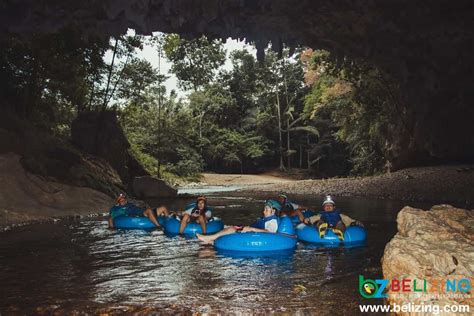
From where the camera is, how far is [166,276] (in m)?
5.48

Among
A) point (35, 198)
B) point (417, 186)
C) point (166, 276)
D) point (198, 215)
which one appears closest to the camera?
point (166, 276)

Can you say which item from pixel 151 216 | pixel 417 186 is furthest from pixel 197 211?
pixel 417 186

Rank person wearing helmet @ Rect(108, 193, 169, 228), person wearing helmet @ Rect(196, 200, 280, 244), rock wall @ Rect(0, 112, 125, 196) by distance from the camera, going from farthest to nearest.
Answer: rock wall @ Rect(0, 112, 125, 196) < person wearing helmet @ Rect(108, 193, 169, 228) < person wearing helmet @ Rect(196, 200, 280, 244)

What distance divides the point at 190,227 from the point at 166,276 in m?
3.29

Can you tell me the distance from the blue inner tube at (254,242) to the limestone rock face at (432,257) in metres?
2.17

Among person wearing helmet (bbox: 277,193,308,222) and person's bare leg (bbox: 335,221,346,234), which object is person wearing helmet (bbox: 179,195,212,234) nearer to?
person wearing helmet (bbox: 277,193,308,222)

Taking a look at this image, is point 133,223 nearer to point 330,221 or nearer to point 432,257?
point 330,221

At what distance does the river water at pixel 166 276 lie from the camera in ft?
14.2

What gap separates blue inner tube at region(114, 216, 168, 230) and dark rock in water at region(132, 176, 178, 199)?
29.3 ft

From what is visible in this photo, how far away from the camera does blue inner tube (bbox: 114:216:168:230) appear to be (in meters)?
9.75

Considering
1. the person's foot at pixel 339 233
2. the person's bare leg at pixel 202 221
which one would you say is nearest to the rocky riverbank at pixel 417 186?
the person's foot at pixel 339 233

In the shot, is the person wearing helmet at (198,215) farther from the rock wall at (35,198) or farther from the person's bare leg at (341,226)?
the rock wall at (35,198)

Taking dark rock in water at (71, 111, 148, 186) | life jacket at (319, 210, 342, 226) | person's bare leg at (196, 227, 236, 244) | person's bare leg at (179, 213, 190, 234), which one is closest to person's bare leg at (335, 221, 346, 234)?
life jacket at (319, 210, 342, 226)

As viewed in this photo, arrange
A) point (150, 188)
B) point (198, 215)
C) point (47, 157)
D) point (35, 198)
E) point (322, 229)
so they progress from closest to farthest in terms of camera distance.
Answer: point (322, 229)
point (198, 215)
point (35, 198)
point (47, 157)
point (150, 188)
